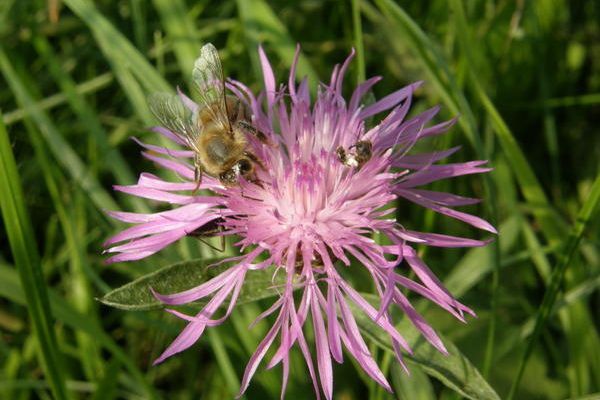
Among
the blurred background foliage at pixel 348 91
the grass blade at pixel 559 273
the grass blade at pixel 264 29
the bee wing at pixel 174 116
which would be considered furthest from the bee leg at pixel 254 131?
the grass blade at pixel 559 273

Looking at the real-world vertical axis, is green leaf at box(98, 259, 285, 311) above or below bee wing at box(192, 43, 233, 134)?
below

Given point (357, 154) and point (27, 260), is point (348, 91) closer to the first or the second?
point (357, 154)

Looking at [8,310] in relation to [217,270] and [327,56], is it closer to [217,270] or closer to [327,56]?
[217,270]

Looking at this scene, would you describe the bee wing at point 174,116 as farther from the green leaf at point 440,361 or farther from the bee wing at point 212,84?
the green leaf at point 440,361

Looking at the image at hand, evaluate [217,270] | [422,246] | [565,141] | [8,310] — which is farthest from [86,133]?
[565,141]

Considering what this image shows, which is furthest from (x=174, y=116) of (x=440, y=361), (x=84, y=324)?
(x=440, y=361)

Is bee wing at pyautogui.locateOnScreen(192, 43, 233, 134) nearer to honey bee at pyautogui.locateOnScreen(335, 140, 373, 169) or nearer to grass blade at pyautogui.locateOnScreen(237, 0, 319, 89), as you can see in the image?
honey bee at pyautogui.locateOnScreen(335, 140, 373, 169)

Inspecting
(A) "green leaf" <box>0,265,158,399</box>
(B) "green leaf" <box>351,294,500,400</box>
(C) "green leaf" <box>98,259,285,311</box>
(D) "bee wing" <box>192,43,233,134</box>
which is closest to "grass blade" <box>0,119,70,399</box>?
(A) "green leaf" <box>0,265,158,399</box>
